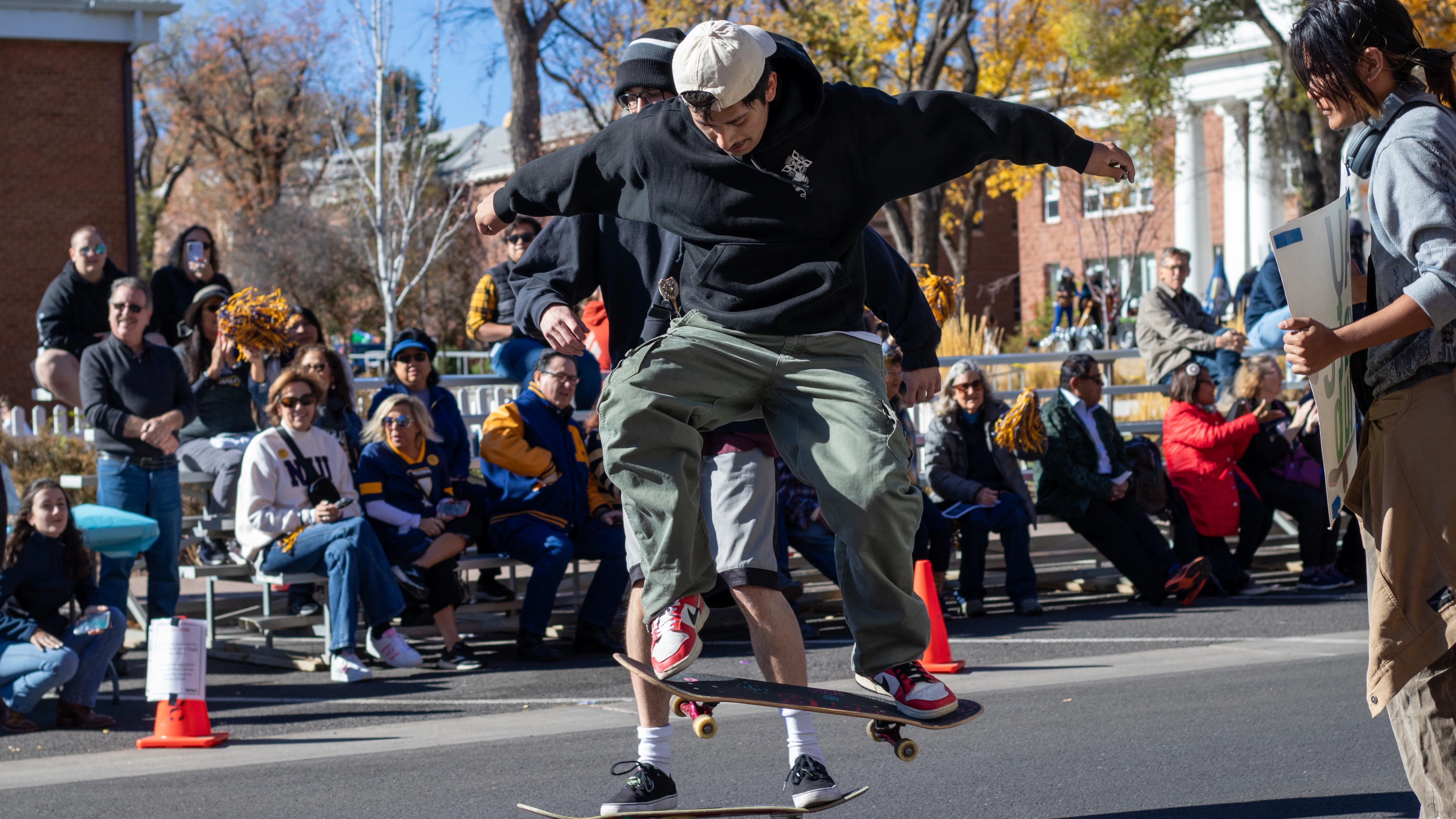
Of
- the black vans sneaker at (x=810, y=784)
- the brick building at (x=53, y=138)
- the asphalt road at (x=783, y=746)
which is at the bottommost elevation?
the asphalt road at (x=783, y=746)

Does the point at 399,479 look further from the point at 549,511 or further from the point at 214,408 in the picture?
the point at 214,408

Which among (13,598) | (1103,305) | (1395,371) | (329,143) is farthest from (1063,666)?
(329,143)

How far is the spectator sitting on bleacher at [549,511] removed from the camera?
28.4 feet

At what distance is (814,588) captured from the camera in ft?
36.1

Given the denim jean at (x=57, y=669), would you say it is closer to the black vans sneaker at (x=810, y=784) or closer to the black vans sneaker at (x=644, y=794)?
the black vans sneaker at (x=644, y=794)

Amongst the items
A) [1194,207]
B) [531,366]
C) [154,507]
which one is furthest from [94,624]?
[1194,207]

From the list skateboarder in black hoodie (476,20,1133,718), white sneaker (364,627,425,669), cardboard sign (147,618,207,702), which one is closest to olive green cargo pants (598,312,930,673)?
skateboarder in black hoodie (476,20,1133,718)

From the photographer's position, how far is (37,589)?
A: 723cm

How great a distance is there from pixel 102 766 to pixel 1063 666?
4.77 meters

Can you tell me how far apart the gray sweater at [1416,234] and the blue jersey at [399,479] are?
6.16 m

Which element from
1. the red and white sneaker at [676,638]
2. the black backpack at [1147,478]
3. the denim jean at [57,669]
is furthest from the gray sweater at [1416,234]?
the black backpack at [1147,478]

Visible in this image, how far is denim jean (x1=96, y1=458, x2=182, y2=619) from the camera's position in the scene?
8297 millimetres

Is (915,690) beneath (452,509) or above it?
beneath

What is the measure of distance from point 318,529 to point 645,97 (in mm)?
4398
